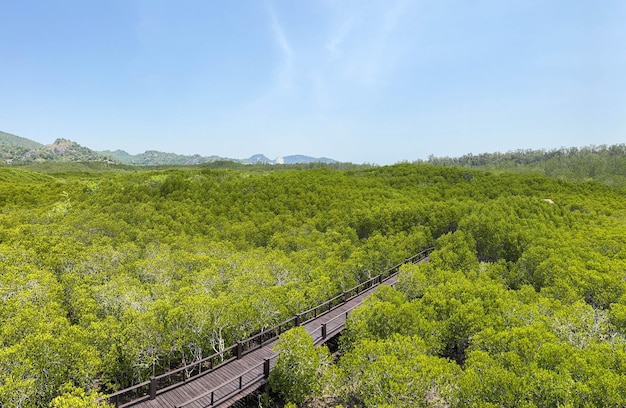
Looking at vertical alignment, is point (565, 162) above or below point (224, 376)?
above

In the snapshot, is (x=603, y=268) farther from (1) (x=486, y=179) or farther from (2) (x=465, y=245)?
(1) (x=486, y=179)

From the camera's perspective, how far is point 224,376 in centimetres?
1446

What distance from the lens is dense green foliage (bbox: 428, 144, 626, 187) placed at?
332 feet

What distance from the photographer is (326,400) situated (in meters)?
15.9

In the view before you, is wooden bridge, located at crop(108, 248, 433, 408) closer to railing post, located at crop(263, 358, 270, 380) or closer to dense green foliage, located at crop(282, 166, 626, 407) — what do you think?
railing post, located at crop(263, 358, 270, 380)

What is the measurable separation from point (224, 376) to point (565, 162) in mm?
155607

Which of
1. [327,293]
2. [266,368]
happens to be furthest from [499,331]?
[266,368]

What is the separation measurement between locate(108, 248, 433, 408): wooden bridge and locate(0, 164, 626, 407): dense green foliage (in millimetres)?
833

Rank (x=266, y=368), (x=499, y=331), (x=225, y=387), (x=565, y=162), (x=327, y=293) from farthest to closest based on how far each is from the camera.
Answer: (x=565, y=162)
(x=327, y=293)
(x=499, y=331)
(x=266, y=368)
(x=225, y=387)

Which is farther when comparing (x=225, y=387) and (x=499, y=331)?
(x=499, y=331)

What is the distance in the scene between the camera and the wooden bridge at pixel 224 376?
41.5 ft

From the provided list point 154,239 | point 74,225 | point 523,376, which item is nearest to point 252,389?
point 523,376

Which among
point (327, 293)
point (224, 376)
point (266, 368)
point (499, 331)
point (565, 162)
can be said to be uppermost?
point (565, 162)

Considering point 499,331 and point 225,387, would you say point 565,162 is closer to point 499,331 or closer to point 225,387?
point 499,331
